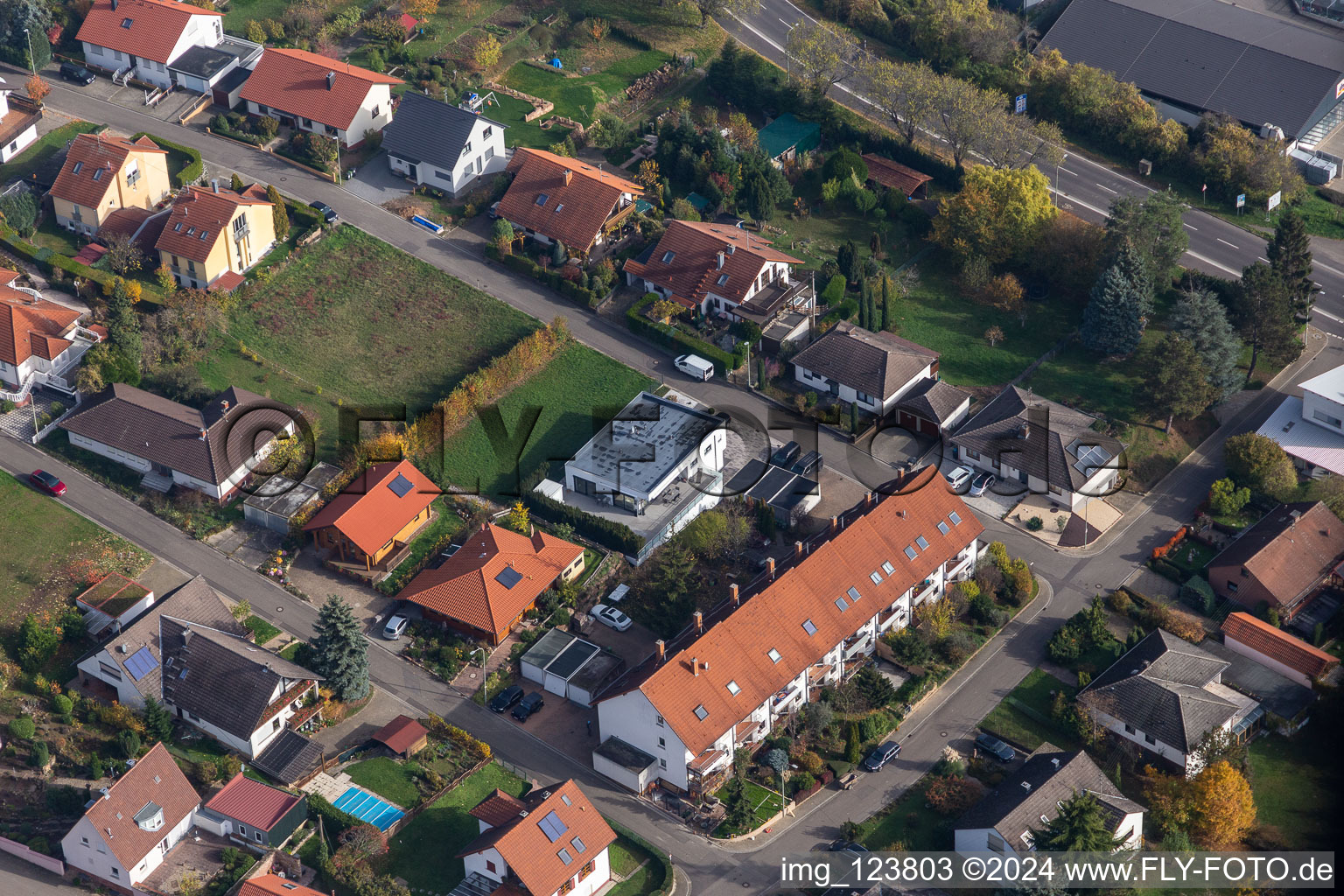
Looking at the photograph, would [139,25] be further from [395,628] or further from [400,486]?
[395,628]

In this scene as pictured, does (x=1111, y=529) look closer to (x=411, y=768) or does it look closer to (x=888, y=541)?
(x=888, y=541)

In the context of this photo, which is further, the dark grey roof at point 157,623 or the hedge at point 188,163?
the hedge at point 188,163

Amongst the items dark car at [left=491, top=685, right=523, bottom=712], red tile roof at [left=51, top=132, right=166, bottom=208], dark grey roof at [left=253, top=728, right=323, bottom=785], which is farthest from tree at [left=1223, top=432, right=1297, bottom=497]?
red tile roof at [left=51, top=132, right=166, bottom=208]

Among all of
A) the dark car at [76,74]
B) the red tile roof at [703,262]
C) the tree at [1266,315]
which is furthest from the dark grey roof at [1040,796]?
the dark car at [76,74]

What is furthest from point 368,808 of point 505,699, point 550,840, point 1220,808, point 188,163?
point 188,163

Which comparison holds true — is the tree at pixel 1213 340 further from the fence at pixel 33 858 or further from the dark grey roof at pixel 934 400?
the fence at pixel 33 858

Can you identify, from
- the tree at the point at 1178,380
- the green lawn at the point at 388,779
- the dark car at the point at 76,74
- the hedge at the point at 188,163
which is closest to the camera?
the green lawn at the point at 388,779

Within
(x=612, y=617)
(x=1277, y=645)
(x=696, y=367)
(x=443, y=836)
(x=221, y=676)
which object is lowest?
(x=443, y=836)
